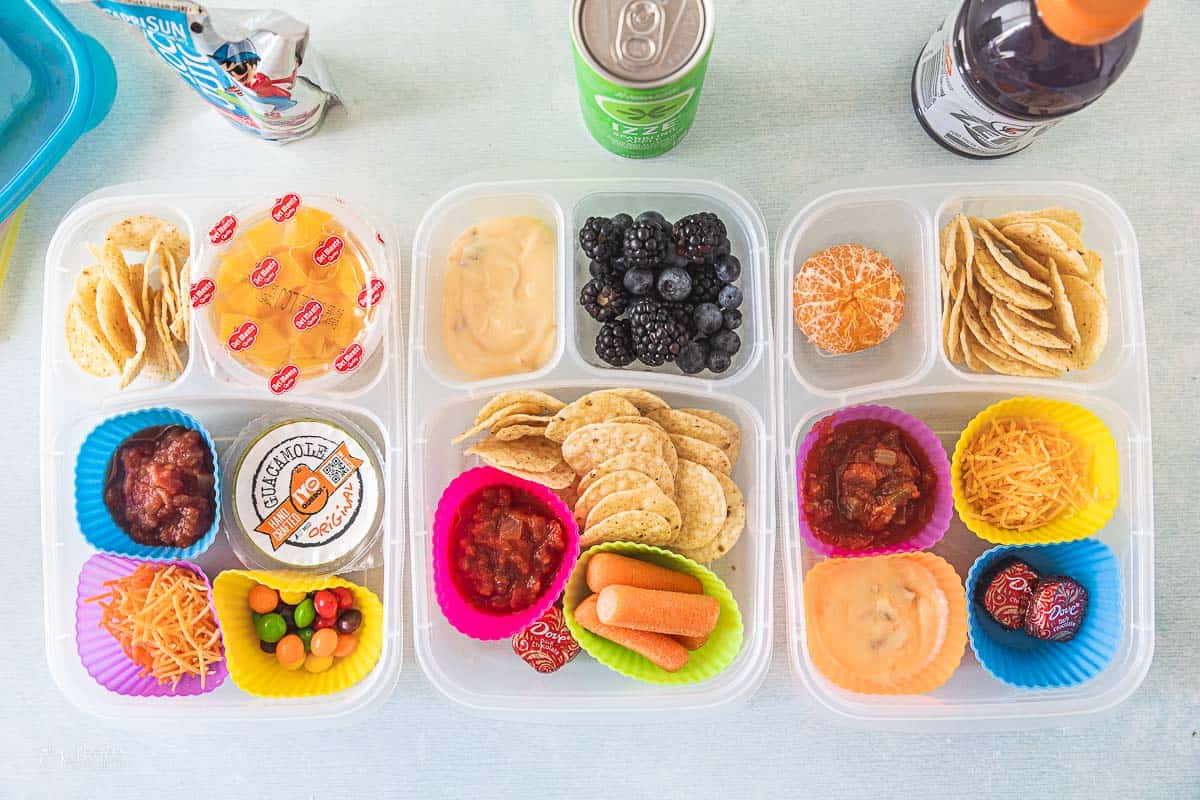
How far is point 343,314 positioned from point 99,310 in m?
0.35

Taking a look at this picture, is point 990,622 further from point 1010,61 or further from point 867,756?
point 1010,61

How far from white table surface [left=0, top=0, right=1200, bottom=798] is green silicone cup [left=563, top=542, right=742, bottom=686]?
136mm

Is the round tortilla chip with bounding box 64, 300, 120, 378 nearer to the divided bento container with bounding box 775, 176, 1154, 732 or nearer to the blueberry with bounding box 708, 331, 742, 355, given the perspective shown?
the blueberry with bounding box 708, 331, 742, 355

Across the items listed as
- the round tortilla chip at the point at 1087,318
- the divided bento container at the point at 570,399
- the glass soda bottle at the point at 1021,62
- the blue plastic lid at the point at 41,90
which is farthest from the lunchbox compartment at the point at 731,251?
the blue plastic lid at the point at 41,90

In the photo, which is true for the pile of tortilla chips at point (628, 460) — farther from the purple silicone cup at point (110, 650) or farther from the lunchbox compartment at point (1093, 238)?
the purple silicone cup at point (110, 650)

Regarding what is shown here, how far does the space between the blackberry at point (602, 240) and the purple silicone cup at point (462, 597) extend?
36cm

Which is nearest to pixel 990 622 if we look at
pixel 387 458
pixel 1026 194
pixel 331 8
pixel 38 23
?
pixel 1026 194

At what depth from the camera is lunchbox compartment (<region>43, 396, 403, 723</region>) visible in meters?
1.26

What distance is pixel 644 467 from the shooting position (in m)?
1.19

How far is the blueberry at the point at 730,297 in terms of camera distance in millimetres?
1210

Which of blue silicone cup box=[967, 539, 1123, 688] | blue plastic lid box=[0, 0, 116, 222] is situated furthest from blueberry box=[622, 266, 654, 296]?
blue plastic lid box=[0, 0, 116, 222]

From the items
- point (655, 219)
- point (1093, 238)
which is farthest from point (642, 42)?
point (1093, 238)

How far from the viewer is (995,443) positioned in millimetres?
1235

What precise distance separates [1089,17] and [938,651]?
2.85 feet
